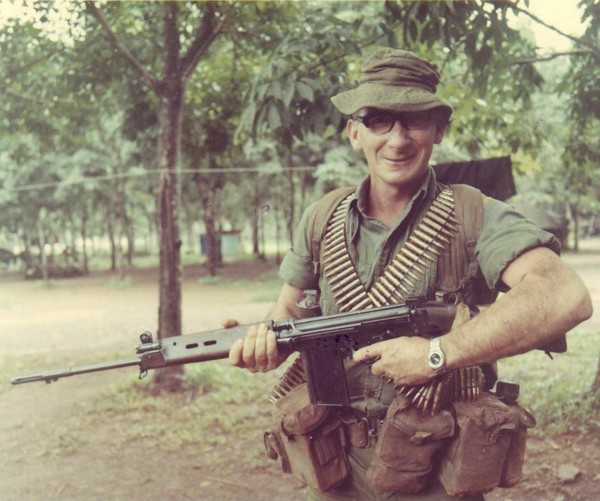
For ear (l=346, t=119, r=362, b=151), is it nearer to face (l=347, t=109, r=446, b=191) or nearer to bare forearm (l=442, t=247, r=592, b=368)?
face (l=347, t=109, r=446, b=191)

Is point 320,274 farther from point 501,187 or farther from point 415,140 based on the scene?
point 501,187

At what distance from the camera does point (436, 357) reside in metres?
2.18

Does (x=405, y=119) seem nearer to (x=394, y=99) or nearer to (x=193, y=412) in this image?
(x=394, y=99)

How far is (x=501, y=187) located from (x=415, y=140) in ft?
15.2

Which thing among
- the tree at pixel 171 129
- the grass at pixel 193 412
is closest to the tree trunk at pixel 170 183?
the tree at pixel 171 129

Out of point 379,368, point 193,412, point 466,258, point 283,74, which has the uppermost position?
point 283,74

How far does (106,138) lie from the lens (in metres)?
22.2

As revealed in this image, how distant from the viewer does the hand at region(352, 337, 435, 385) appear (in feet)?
7.25

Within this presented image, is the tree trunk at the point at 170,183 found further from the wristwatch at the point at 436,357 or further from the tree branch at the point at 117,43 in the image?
the wristwatch at the point at 436,357

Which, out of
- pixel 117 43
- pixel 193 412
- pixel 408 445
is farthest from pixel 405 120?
pixel 193 412

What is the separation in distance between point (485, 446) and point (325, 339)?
0.71 m

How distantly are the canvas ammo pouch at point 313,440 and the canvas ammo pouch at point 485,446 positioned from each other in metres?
0.49

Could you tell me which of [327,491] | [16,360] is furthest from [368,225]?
[16,360]

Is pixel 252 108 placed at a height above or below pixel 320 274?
above
